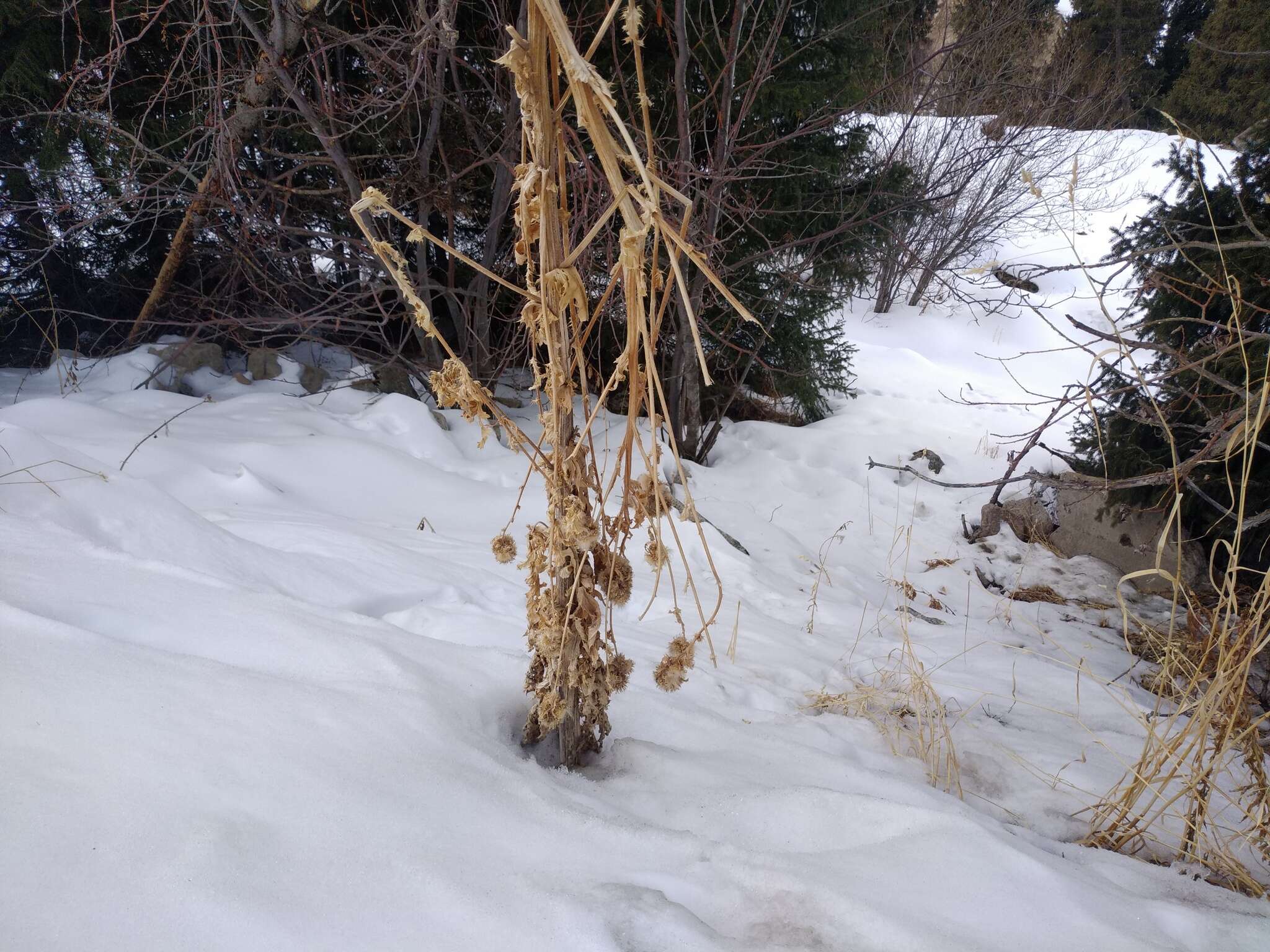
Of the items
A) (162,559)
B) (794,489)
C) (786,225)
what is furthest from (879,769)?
(786,225)

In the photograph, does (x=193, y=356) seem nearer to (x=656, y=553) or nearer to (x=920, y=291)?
(x=656, y=553)

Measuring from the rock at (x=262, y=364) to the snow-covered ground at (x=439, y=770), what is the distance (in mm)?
1949

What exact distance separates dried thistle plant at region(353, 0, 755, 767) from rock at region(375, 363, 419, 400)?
380 cm

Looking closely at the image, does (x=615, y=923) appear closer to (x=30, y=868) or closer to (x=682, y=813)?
(x=682, y=813)

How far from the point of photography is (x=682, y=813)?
1251mm

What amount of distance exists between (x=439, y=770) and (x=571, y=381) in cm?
65

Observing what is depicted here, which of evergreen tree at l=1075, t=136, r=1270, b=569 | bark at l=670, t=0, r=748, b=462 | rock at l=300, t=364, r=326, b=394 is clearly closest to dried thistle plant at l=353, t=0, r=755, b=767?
bark at l=670, t=0, r=748, b=462

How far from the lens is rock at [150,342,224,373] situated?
4613mm

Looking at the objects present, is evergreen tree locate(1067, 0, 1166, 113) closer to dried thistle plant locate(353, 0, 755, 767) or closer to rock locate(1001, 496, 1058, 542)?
rock locate(1001, 496, 1058, 542)

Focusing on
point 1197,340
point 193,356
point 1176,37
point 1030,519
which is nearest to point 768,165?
point 1197,340

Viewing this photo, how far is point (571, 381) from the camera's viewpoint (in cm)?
116

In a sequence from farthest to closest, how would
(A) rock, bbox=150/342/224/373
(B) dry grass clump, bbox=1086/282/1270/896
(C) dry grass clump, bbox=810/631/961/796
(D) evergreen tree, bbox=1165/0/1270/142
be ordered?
1. (D) evergreen tree, bbox=1165/0/1270/142
2. (A) rock, bbox=150/342/224/373
3. (C) dry grass clump, bbox=810/631/961/796
4. (B) dry grass clump, bbox=1086/282/1270/896

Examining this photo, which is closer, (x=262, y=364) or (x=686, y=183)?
(x=686, y=183)

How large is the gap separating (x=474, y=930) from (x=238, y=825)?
312 mm
